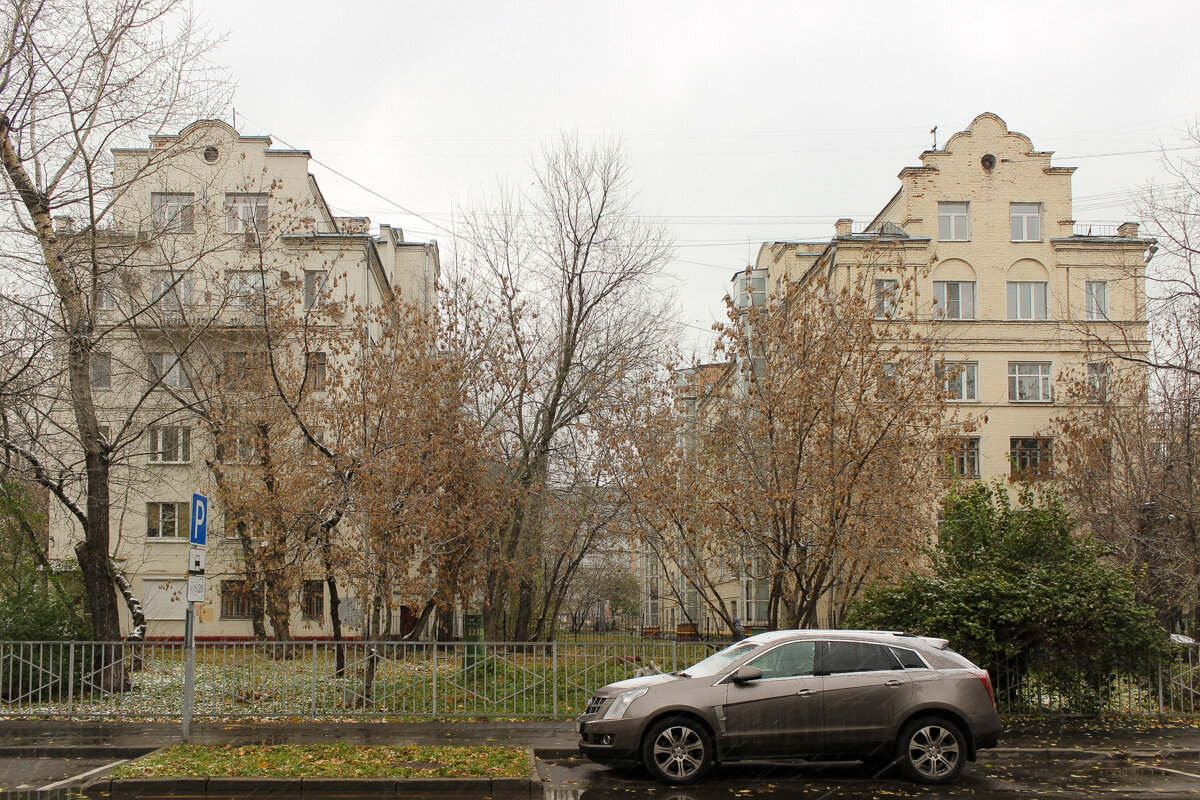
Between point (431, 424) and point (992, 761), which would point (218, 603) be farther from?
point (992, 761)

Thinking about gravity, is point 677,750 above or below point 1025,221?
below

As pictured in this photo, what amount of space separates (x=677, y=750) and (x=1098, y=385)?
23464 millimetres

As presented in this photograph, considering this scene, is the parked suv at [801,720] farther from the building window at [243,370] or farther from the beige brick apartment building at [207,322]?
the building window at [243,370]

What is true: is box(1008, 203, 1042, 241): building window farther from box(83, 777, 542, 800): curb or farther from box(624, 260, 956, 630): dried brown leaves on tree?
box(83, 777, 542, 800): curb

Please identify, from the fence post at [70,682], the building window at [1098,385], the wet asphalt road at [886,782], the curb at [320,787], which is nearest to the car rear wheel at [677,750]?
the wet asphalt road at [886,782]

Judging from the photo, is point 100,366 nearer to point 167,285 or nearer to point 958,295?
point 167,285

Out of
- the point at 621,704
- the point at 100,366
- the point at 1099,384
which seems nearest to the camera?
the point at 621,704

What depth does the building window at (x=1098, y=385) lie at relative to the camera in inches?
1092

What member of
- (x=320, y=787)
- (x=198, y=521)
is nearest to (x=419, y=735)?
(x=320, y=787)

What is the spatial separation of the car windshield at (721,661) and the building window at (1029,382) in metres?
30.0

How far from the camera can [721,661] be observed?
1212 centimetres

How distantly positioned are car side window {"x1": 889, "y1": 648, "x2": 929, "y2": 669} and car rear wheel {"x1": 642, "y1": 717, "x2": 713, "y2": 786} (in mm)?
2469

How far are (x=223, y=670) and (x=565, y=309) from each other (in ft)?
51.7

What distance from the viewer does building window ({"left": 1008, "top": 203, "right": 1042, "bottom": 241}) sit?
38.8m
